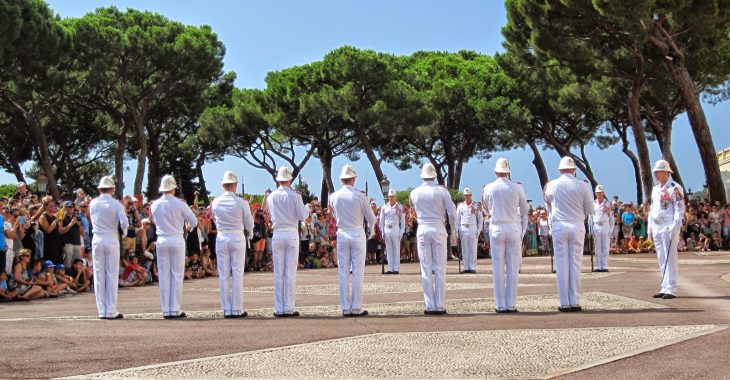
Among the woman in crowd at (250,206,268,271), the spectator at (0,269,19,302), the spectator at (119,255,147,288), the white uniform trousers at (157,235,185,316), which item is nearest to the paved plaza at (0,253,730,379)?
the white uniform trousers at (157,235,185,316)

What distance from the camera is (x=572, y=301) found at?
39.5 ft

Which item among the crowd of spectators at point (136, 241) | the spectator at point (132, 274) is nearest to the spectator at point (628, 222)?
the crowd of spectators at point (136, 241)

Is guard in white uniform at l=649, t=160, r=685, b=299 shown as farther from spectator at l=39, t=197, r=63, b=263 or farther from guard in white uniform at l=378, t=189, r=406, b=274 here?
spectator at l=39, t=197, r=63, b=263

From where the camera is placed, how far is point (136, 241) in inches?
844

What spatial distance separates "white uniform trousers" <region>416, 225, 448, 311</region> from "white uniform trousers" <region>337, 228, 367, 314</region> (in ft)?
2.96

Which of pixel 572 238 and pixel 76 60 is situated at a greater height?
pixel 76 60

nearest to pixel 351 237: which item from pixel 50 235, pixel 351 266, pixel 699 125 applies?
pixel 351 266

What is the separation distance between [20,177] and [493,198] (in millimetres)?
47608

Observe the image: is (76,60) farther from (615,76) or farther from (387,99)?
(615,76)

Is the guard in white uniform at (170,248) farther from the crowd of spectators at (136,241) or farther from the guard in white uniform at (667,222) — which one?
the guard in white uniform at (667,222)

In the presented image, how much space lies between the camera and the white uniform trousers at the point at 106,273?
12.7 meters

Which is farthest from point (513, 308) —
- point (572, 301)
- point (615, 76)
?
point (615, 76)

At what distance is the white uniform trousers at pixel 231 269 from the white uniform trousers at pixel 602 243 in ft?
39.0

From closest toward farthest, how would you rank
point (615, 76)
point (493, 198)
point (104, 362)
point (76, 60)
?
point (104, 362) → point (493, 198) → point (615, 76) → point (76, 60)
